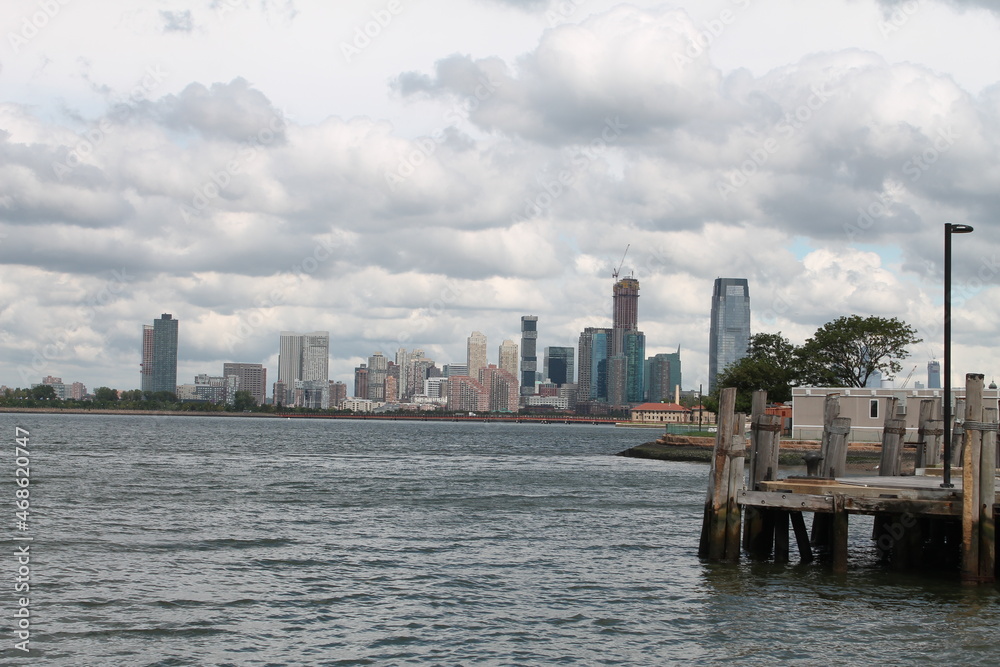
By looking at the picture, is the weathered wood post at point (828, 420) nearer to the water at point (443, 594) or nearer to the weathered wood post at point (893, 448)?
the weathered wood post at point (893, 448)

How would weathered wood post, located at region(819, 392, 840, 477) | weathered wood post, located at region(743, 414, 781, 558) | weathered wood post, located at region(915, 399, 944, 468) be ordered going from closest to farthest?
1. weathered wood post, located at region(743, 414, 781, 558)
2. weathered wood post, located at region(819, 392, 840, 477)
3. weathered wood post, located at region(915, 399, 944, 468)

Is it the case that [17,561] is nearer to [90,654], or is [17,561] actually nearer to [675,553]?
[90,654]

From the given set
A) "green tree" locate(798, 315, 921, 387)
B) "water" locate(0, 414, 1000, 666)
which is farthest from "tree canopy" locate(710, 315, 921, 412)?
"water" locate(0, 414, 1000, 666)

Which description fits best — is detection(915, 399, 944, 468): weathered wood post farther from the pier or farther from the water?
the water

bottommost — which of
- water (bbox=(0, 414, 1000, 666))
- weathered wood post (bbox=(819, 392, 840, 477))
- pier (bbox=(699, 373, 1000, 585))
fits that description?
water (bbox=(0, 414, 1000, 666))

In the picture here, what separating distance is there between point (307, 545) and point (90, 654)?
13220 mm

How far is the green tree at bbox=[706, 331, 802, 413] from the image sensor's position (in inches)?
4611

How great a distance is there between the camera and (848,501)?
2439 centimetres

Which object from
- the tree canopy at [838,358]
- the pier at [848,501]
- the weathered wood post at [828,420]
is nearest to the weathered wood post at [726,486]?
the pier at [848,501]

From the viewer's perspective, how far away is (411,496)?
49.4m

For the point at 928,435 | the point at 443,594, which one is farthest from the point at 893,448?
the point at 443,594

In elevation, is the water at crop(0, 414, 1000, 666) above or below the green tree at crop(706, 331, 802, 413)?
below

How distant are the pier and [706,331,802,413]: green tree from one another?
8580 cm

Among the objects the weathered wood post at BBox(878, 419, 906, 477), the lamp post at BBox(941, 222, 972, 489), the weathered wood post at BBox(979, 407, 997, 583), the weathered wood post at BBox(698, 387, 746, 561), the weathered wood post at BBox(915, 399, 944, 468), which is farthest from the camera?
the weathered wood post at BBox(878, 419, 906, 477)
